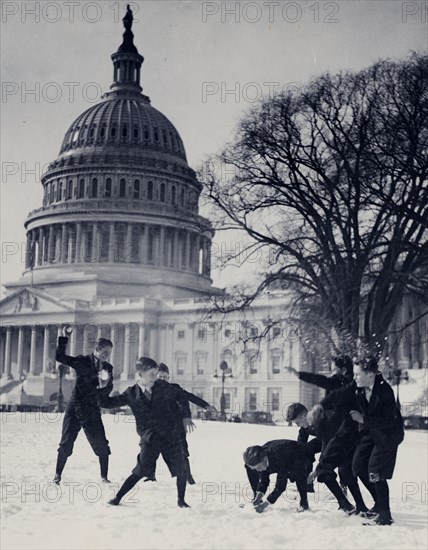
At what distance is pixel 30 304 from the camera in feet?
320

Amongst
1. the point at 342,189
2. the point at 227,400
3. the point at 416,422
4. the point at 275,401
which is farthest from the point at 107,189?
the point at 342,189

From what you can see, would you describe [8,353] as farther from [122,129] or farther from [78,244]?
[122,129]

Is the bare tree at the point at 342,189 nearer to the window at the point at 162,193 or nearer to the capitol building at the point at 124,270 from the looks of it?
the capitol building at the point at 124,270

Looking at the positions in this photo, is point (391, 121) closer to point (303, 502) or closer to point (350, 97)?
point (350, 97)

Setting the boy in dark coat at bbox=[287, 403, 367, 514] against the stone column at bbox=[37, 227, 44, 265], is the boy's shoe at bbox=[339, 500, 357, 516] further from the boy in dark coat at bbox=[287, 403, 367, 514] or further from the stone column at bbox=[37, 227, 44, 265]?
the stone column at bbox=[37, 227, 44, 265]

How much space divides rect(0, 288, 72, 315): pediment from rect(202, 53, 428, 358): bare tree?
6232 centimetres

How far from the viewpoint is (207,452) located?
20.7m

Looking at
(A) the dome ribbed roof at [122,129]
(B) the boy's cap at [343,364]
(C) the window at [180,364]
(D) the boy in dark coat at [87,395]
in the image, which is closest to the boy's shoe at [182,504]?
(D) the boy in dark coat at [87,395]

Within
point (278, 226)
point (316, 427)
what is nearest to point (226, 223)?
point (278, 226)

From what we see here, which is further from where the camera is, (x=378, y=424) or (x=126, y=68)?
(x=126, y=68)

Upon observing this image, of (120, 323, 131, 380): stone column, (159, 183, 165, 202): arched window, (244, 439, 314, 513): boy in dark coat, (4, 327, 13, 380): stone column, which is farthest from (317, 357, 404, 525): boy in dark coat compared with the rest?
(159, 183, 165, 202): arched window

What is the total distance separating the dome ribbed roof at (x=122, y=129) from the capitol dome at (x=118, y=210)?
0.40ft

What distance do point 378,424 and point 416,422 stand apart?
33453 millimetres

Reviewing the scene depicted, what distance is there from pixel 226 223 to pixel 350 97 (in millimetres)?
6144
